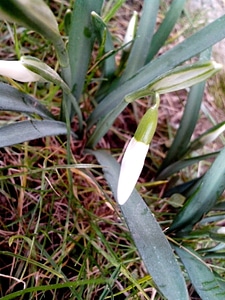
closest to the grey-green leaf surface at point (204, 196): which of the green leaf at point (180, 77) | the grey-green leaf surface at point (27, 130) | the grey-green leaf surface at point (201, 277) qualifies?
the grey-green leaf surface at point (201, 277)

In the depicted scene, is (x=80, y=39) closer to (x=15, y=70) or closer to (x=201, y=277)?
(x=15, y=70)

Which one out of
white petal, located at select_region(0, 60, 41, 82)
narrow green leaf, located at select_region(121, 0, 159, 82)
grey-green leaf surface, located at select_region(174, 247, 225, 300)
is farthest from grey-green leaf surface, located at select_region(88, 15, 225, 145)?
grey-green leaf surface, located at select_region(174, 247, 225, 300)

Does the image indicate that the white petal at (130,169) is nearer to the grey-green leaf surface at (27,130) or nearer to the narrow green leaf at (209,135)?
the grey-green leaf surface at (27,130)

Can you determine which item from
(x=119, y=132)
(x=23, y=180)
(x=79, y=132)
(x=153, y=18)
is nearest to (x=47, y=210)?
(x=23, y=180)

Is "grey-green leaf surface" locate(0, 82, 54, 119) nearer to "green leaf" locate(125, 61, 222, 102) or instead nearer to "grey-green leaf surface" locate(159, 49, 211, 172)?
"green leaf" locate(125, 61, 222, 102)

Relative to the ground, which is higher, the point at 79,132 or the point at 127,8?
the point at 127,8

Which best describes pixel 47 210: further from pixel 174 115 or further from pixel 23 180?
pixel 174 115
